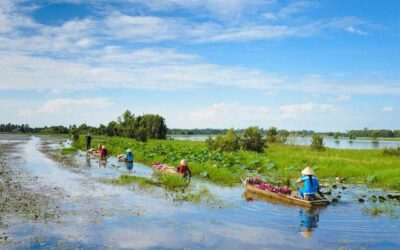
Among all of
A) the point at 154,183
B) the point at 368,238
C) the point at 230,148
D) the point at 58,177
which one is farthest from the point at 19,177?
the point at 230,148

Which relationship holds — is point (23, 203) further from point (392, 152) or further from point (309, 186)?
point (392, 152)

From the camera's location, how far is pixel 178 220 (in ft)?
39.5

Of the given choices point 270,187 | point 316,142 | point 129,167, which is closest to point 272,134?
point 316,142

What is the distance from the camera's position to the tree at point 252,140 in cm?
3638

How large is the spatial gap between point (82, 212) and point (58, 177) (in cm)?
903

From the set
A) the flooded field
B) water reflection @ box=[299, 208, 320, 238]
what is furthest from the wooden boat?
water reflection @ box=[299, 208, 320, 238]

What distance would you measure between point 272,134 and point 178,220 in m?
43.5

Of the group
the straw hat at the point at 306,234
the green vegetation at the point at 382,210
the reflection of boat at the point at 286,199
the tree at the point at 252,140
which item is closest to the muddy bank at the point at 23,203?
the straw hat at the point at 306,234

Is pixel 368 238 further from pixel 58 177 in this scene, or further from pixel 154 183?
pixel 58 177

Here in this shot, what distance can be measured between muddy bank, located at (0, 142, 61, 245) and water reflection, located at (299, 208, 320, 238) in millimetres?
7270

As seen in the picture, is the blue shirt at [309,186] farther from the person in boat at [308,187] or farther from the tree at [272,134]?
the tree at [272,134]

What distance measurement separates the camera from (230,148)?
121 ft

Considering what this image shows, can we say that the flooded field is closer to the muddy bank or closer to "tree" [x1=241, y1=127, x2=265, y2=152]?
the muddy bank

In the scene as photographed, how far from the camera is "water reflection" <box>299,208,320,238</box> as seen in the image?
35.8 ft
